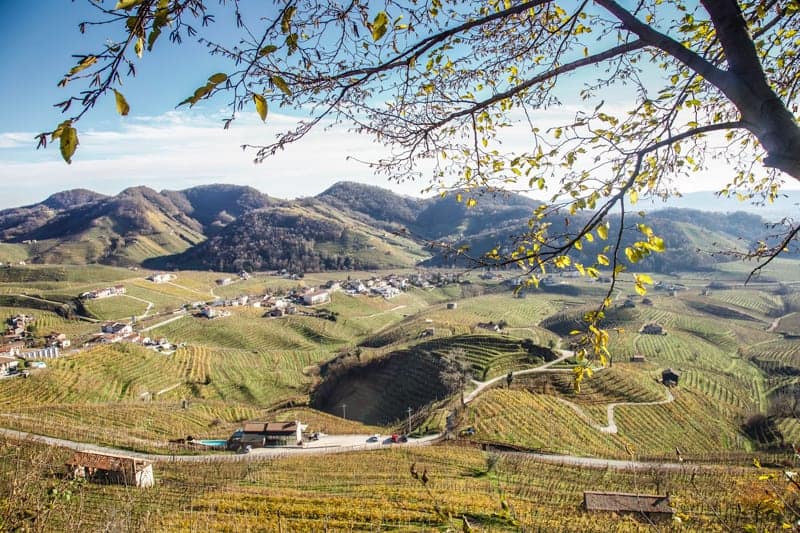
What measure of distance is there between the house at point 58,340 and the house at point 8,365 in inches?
469

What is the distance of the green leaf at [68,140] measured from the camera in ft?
5.24

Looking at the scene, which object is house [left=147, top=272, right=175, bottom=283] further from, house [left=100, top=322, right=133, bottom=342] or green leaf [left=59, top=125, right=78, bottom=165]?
green leaf [left=59, top=125, right=78, bottom=165]

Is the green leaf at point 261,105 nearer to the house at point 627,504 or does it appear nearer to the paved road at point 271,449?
the house at point 627,504

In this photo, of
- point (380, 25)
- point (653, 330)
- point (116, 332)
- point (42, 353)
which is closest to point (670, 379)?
point (653, 330)

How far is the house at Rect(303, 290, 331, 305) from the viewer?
92.0 meters

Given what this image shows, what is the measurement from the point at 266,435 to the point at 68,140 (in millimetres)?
28547

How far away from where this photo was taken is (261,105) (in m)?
1.88

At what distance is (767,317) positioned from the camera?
86750 millimetres

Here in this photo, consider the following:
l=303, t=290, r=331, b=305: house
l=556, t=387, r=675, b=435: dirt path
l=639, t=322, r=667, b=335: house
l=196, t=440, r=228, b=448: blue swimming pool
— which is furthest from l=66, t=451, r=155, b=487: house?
l=303, t=290, r=331, b=305: house

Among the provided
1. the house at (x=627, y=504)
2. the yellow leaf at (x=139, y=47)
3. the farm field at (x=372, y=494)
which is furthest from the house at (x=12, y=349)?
the yellow leaf at (x=139, y=47)

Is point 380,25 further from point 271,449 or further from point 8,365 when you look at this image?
point 8,365

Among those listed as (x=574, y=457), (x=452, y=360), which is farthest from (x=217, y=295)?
(x=574, y=457)

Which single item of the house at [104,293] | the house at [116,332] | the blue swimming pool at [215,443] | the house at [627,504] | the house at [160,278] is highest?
the house at [627,504]

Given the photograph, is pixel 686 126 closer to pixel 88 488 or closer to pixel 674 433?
pixel 88 488
